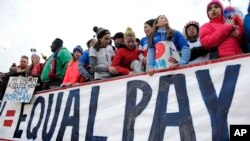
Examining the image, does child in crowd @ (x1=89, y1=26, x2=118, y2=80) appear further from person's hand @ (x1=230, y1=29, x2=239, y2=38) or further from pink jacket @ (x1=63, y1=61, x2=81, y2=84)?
person's hand @ (x1=230, y1=29, x2=239, y2=38)

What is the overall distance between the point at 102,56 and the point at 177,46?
1610 millimetres

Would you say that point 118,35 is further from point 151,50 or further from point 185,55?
point 185,55

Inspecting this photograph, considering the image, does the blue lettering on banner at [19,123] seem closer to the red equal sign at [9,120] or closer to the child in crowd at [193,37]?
the red equal sign at [9,120]

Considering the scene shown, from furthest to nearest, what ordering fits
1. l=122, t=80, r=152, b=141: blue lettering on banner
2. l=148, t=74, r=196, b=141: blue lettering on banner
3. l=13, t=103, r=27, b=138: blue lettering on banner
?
l=13, t=103, r=27, b=138: blue lettering on banner
l=122, t=80, r=152, b=141: blue lettering on banner
l=148, t=74, r=196, b=141: blue lettering on banner

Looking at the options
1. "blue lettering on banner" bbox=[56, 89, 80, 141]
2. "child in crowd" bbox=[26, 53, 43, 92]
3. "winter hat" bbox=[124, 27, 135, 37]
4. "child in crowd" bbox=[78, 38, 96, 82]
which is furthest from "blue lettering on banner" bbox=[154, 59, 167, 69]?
"child in crowd" bbox=[26, 53, 43, 92]

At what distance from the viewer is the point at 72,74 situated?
6051 mm

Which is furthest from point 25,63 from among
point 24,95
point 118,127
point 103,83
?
point 118,127

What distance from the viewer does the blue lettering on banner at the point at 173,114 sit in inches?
135

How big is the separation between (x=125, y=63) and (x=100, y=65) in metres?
0.43

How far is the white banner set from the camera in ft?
10.3

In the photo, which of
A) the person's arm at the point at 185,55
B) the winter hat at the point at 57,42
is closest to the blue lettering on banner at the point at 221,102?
the person's arm at the point at 185,55

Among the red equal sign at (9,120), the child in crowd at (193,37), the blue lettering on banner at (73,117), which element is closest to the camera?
the child in crowd at (193,37)

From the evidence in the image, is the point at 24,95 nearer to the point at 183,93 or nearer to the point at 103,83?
the point at 103,83

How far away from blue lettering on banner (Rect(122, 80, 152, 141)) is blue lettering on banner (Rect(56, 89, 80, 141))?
1138mm
